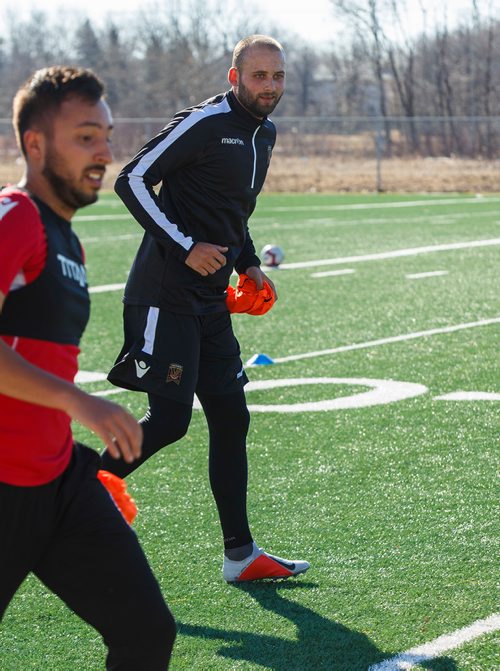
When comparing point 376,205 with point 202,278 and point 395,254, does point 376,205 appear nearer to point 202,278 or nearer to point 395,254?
point 395,254

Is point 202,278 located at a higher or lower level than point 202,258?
lower

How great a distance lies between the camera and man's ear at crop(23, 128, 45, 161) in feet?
9.12

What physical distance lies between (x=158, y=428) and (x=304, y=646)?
3.34ft

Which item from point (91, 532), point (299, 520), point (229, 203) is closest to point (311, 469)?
point (299, 520)

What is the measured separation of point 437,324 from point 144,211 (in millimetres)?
6395

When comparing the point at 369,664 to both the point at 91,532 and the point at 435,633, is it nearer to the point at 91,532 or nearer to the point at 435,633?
the point at 435,633

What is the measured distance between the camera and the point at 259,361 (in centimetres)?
893

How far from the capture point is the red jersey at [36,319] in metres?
2.68

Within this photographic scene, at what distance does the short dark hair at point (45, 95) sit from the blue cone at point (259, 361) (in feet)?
20.1

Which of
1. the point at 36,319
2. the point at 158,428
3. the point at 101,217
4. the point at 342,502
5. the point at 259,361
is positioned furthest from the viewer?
the point at 101,217

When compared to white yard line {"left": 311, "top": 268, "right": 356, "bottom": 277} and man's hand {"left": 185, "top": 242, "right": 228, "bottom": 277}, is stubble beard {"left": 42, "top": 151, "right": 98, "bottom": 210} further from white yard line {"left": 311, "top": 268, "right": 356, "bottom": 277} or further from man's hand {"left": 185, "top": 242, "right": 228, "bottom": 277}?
white yard line {"left": 311, "top": 268, "right": 356, "bottom": 277}

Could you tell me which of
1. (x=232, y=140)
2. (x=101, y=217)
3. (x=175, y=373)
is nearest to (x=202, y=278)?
(x=175, y=373)

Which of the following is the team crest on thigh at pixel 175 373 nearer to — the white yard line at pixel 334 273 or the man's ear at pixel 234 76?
the man's ear at pixel 234 76

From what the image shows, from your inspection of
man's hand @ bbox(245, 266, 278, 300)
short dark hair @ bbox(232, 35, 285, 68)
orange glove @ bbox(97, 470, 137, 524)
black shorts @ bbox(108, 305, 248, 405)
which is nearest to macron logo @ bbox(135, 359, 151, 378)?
black shorts @ bbox(108, 305, 248, 405)
